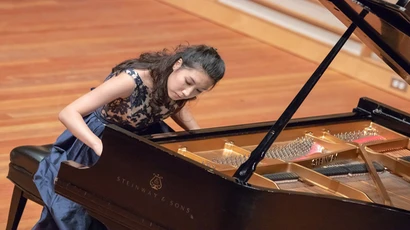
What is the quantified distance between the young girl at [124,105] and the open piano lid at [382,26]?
485 mm

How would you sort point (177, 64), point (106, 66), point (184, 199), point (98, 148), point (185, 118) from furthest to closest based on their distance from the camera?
1. point (106, 66)
2. point (185, 118)
3. point (177, 64)
4. point (98, 148)
5. point (184, 199)

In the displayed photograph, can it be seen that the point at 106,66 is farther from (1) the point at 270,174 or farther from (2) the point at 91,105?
(1) the point at 270,174

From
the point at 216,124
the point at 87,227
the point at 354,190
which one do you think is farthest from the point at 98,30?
the point at 354,190

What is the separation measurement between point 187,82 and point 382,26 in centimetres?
64

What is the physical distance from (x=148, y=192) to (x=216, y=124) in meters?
2.31

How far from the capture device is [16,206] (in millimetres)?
2799

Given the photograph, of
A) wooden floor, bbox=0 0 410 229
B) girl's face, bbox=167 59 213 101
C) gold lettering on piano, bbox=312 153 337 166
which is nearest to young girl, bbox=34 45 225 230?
girl's face, bbox=167 59 213 101

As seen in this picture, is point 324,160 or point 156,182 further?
point 324,160

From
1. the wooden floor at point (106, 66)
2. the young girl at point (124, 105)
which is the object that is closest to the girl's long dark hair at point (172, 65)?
the young girl at point (124, 105)

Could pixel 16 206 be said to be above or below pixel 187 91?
below

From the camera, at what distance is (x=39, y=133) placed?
4.13 metres

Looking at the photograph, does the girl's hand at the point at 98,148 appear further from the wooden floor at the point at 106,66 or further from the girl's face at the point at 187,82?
the wooden floor at the point at 106,66

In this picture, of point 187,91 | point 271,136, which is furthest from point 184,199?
point 187,91

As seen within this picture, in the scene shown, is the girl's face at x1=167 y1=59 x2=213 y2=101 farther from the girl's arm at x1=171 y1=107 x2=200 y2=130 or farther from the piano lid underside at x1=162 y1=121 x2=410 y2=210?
the girl's arm at x1=171 y1=107 x2=200 y2=130
